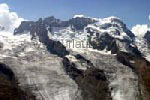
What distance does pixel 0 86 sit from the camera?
2665 inches

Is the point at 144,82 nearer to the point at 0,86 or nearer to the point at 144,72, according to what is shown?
the point at 144,72

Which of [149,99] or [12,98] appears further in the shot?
[12,98]

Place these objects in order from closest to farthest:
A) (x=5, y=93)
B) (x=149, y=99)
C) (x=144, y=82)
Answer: (x=144, y=82), (x=149, y=99), (x=5, y=93)

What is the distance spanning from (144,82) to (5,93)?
25.1 metres

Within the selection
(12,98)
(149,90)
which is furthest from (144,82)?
(12,98)

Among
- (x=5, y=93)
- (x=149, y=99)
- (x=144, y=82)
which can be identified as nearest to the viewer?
(x=144, y=82)

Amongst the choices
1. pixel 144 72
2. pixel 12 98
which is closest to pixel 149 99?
pixel 144 72

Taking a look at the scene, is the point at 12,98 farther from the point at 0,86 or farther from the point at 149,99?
the point at 149,99

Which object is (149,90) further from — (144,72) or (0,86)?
(0,86)

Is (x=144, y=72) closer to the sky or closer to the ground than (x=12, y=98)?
closer to the sky

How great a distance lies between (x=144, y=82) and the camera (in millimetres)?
53781

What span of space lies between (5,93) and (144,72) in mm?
24564

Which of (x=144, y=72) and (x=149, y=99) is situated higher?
(x=144, y=72)

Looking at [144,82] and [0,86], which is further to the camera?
[0,86]
